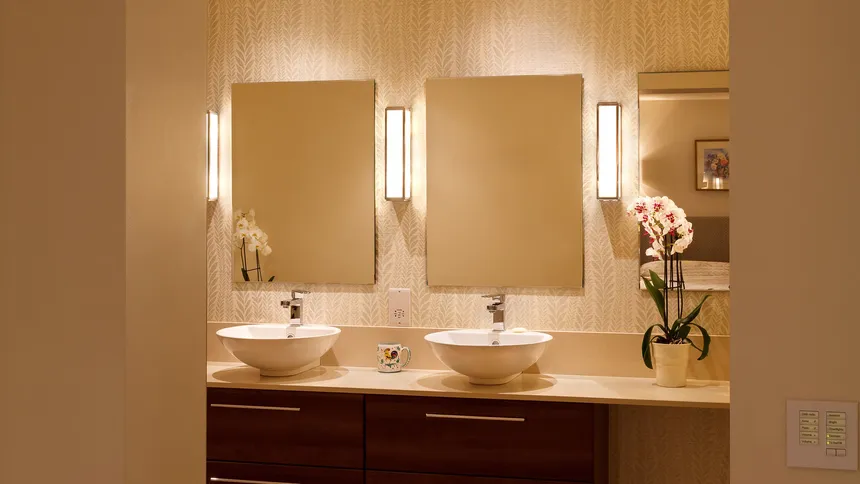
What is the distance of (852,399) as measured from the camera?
1.26 metres

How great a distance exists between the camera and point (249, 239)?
3.34 meters

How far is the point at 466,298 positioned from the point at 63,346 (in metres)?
2.17

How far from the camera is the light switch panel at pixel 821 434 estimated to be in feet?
4.13

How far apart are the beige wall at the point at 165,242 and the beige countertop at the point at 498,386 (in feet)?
4.55

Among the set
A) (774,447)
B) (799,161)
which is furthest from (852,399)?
(799,161)

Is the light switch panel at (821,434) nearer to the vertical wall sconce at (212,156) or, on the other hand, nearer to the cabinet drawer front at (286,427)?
the cabinet drawer front at (286,427)

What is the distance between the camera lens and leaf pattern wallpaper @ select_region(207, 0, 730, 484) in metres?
3.04

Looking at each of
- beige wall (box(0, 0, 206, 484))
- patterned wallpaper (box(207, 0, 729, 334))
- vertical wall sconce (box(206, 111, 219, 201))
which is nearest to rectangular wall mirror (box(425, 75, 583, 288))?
patterned wallpaper (box(207, 0, 729, 334))

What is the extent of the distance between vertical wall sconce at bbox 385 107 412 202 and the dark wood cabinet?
926 millimetres

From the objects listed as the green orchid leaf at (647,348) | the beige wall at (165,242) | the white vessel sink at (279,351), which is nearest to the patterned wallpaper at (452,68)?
the green orchid leaf at (647,348)

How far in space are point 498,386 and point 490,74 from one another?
1.33 meters

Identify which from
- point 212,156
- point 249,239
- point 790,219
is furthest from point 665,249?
point 212,156

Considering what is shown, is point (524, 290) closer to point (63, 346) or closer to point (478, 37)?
point (478, 37)

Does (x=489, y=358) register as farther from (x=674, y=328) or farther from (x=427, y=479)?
(x=674, y=328)
